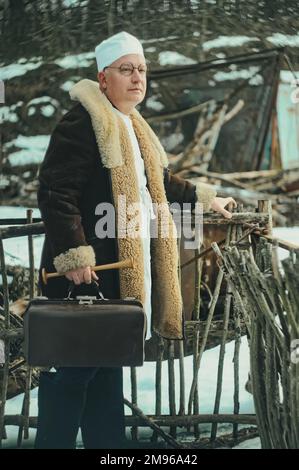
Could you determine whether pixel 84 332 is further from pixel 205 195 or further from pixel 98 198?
pixel 205 195

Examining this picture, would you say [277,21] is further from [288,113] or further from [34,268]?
[34,268]

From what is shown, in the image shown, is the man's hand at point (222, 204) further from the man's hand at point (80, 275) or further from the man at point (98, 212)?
the man's hand at point (80, 275)

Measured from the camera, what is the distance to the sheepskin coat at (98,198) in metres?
3.78

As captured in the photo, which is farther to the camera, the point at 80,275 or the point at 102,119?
the point at 102,119

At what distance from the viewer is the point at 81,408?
12.8 feet

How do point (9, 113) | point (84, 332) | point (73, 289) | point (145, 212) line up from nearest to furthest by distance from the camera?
point (84, 332) < point (73, 289) < point (145, 212) < point (9, 113)

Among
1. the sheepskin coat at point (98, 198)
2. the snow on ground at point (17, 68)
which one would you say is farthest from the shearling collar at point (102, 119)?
the snow on ground at point (17, 68)

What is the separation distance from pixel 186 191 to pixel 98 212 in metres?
0.48

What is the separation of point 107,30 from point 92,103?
409mm

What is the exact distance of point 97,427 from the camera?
399cm

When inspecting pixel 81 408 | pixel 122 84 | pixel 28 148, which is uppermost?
pixel 122 84

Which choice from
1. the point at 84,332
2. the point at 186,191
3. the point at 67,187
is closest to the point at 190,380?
the point at 84,332

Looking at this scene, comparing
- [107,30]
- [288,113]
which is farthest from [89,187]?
[288,113]

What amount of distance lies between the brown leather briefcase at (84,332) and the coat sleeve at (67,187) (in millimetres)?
199
